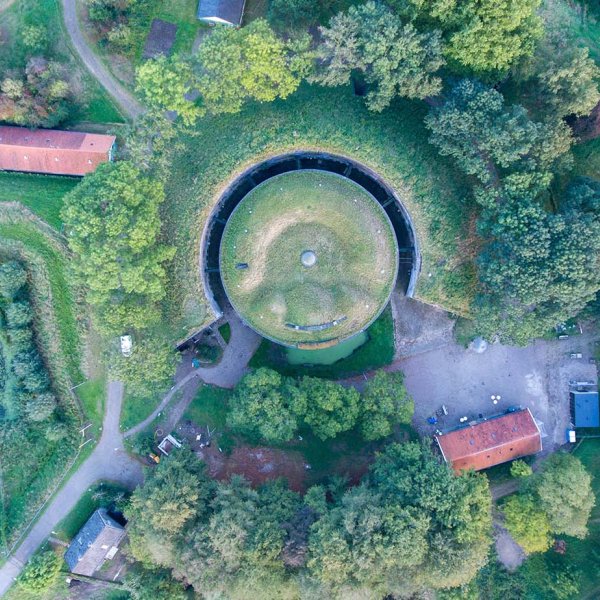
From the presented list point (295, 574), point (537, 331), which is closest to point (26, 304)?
point (295, 574)

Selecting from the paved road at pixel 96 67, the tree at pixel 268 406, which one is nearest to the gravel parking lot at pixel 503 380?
the tree at pixel 268 406

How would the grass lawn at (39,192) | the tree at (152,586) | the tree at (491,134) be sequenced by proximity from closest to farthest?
the tree at (491,134) < the tree at (152,586) < the grass lawn at (39,192)

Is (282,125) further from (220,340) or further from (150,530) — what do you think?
(150,530)

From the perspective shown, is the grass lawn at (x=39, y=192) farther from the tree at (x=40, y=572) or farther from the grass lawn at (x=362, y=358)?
the tree at (x=40, y=572)

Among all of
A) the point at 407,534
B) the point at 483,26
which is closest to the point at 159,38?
the point at 483,26

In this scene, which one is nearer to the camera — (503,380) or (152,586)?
(152,586)

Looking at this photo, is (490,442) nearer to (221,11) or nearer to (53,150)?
(221,11)
